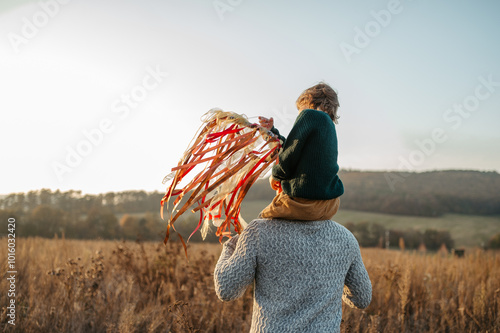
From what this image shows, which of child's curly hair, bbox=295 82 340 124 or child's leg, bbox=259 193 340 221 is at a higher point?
child's curly hair, bbox=295 82 340 124

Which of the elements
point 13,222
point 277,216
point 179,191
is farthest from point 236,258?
point 13,222

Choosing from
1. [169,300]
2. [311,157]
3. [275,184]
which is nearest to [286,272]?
[275,184]

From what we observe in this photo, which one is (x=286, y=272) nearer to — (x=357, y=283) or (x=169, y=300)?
(x=357, y=283)

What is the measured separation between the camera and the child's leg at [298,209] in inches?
68.7

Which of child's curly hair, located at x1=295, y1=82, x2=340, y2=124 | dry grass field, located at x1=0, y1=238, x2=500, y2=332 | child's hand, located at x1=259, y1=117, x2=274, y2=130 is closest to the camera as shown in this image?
child's hand, located at x1=259, y1=117, x2=274, y2=130

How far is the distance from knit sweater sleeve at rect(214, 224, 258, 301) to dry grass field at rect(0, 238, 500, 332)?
1196 millimetres

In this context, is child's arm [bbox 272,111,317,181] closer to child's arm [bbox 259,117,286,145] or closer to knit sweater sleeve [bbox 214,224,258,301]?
child's arm [bbox 259,117,286,145]

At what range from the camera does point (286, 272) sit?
178 cm

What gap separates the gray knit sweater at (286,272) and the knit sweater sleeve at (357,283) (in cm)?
16

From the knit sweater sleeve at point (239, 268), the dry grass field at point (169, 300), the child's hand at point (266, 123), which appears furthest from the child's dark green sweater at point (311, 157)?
the dry grass field at point (169, 300)

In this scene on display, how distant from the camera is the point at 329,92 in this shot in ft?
6.48

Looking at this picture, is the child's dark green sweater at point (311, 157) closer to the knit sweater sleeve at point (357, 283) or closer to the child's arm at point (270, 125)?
the child's arm at point (270, 125)

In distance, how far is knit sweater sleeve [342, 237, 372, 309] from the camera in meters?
1.99

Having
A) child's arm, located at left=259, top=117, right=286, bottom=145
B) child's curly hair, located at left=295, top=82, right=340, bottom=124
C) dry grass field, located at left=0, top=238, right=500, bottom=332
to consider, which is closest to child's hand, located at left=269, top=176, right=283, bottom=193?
child's arm, located at left=259, top=117, right=286, bottom=145
